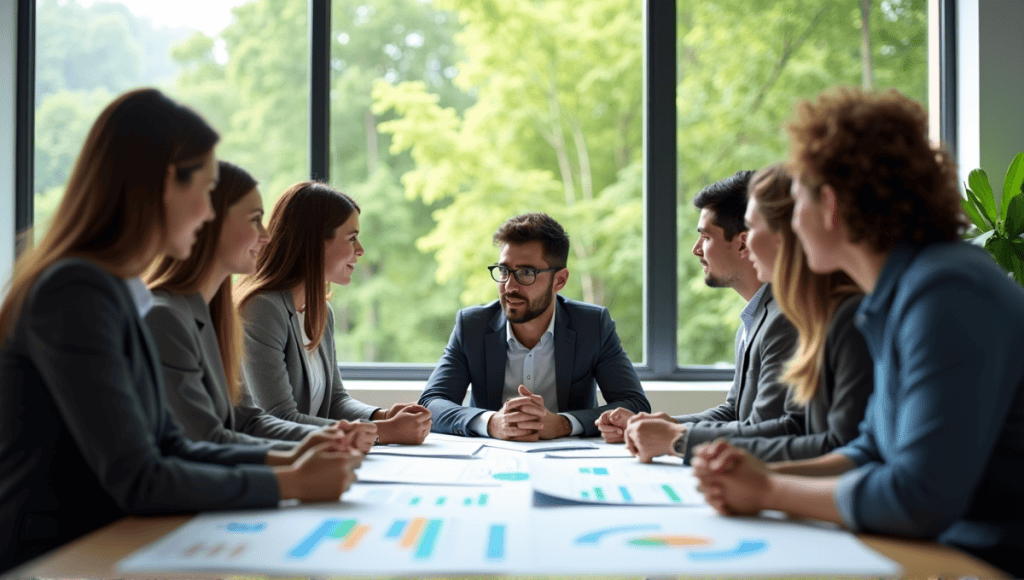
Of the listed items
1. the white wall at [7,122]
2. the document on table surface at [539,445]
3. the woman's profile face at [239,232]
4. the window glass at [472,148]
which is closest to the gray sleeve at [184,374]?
the woman's profile face at [239,232]

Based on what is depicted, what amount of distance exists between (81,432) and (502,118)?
6.03 metres

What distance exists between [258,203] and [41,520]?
0.94 m

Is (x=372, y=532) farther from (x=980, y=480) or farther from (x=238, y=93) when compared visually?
(x=238, y=93)

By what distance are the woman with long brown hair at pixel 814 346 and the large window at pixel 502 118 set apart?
3.48 metres

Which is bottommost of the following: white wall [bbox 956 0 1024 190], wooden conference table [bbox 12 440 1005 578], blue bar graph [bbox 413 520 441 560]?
wooden conference table [bbox 12 440 1005 578]

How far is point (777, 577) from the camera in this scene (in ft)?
3.14

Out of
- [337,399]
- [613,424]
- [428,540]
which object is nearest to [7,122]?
[337,399]

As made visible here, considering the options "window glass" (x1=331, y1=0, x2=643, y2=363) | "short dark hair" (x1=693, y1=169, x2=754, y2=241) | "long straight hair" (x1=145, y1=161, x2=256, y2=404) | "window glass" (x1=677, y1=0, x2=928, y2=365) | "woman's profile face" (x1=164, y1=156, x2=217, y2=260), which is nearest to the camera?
"woman's profile face" (x1=164, y1=156, x2=217, y2=260)

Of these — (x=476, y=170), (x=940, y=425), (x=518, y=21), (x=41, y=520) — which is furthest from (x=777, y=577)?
(x=518, y=21)

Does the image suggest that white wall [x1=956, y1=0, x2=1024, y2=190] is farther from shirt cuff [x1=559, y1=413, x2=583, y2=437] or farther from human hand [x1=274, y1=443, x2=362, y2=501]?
human hand [x1=274, y1=443, x2=362, y2=501]

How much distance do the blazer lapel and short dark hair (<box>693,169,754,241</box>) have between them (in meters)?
0.85

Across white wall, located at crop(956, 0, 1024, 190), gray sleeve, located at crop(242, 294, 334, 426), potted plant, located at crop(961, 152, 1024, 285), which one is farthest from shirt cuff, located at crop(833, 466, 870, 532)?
white wall, located at crop(956, 0, 1024, 190)

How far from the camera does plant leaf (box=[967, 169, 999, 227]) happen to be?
320 centimetres

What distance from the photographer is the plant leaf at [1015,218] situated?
3.10m
